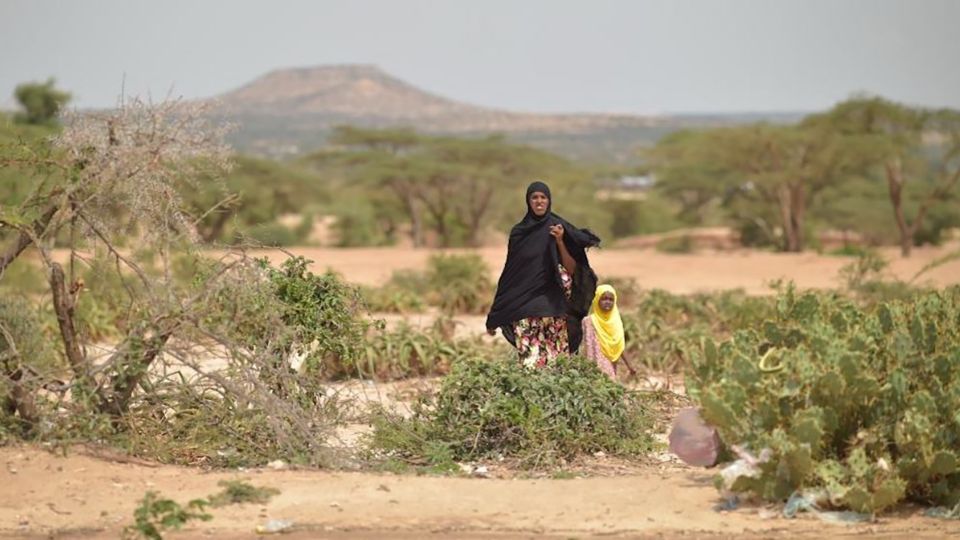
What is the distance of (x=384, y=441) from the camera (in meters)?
8.22

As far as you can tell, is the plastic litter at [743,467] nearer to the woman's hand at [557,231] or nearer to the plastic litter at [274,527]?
the plastic litter at [274,527]

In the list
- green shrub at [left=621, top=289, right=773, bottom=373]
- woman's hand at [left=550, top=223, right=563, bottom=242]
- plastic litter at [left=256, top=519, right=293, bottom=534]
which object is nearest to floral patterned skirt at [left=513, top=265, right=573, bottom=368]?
woman's hand at [left=550, top=223, right=563, bottom=242]

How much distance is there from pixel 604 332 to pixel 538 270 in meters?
0.84

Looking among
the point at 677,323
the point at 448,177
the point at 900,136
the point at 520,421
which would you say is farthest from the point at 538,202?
the point at 448,177

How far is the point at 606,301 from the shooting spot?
31.9 feet

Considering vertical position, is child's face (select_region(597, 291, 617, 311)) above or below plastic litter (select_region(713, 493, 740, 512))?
above

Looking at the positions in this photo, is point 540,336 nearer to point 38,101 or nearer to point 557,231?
point 557,231

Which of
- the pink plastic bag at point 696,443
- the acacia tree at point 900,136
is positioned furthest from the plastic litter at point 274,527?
the acacia tree at point 900,136

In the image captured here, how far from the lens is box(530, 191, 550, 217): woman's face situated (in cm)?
902

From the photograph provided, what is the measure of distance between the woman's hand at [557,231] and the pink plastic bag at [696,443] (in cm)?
191

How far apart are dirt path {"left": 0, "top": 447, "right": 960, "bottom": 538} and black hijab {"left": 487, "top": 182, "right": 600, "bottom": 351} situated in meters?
1.85

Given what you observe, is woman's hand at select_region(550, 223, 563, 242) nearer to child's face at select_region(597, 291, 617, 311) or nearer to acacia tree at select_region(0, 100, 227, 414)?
child's face at select_region(597, 291, 617, 311)

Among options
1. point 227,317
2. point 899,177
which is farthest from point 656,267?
point 227,317

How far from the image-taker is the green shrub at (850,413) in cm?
664
